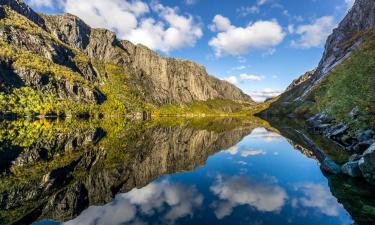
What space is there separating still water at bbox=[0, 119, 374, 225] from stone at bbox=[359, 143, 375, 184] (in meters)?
1.63

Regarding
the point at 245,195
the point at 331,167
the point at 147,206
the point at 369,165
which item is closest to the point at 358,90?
the point at 331,167

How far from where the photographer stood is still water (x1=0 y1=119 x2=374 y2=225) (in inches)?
933

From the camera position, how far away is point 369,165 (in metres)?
29.9

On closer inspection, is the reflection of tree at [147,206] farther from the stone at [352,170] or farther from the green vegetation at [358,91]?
the green vegetation at [358,91]

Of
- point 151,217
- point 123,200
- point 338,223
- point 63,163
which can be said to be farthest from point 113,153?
point 338,223

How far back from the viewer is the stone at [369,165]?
2899 cm

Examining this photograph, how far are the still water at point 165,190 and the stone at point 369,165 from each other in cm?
163

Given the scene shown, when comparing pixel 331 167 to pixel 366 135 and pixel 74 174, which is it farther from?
pixel 74 174

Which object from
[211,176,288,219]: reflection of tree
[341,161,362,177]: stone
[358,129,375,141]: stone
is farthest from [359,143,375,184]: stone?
[358,129,375,141]: stone

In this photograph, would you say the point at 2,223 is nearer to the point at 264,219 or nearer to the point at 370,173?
the point at 264,219

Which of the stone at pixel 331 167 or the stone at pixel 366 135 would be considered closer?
the stone at pixel 331 167

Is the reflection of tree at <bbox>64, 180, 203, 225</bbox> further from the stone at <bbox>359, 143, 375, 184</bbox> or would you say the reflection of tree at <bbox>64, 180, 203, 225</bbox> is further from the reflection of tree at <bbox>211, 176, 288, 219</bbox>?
the stone at <bbox>359, 143, 375, 184</bbox>

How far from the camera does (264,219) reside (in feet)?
77.2

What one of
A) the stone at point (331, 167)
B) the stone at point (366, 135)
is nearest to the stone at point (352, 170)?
the stone at point (331, 167)
